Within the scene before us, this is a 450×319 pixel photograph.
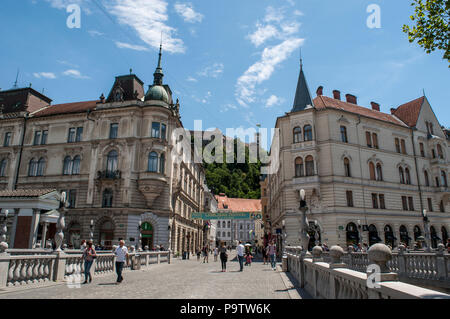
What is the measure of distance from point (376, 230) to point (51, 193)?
3321 cm

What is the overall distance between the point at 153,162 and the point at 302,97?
761 inches

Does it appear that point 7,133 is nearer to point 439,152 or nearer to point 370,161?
point 370,161

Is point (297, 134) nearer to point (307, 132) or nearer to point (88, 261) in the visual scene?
point (307, 132)

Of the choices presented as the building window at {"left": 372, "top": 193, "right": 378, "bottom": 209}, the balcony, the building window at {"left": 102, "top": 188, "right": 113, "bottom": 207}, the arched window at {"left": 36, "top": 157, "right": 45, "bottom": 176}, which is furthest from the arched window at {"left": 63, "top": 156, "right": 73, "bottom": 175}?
the building window at {"left": 372, "top": 193, "right": 378, "bottom": 209}

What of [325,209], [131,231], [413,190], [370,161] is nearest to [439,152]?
[413,190]

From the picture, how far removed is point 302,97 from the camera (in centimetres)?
3572

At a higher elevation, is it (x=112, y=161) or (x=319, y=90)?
(x=319, y=90)

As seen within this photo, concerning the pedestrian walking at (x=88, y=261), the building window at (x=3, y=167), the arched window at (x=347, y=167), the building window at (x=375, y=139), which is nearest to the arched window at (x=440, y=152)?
the building window at (x=375, y=139)

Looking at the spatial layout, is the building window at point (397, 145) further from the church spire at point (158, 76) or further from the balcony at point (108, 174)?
the balcony at point (108, 174)

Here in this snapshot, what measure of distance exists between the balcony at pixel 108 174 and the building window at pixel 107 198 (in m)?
1.52

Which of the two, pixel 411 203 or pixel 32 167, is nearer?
pixel 411 203

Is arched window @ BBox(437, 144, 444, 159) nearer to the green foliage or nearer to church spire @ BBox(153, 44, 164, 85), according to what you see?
church spire @ BBox(153, 44, 164, 85)

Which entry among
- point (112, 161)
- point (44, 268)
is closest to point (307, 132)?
point (112, 161)

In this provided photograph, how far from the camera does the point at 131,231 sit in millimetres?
31766
